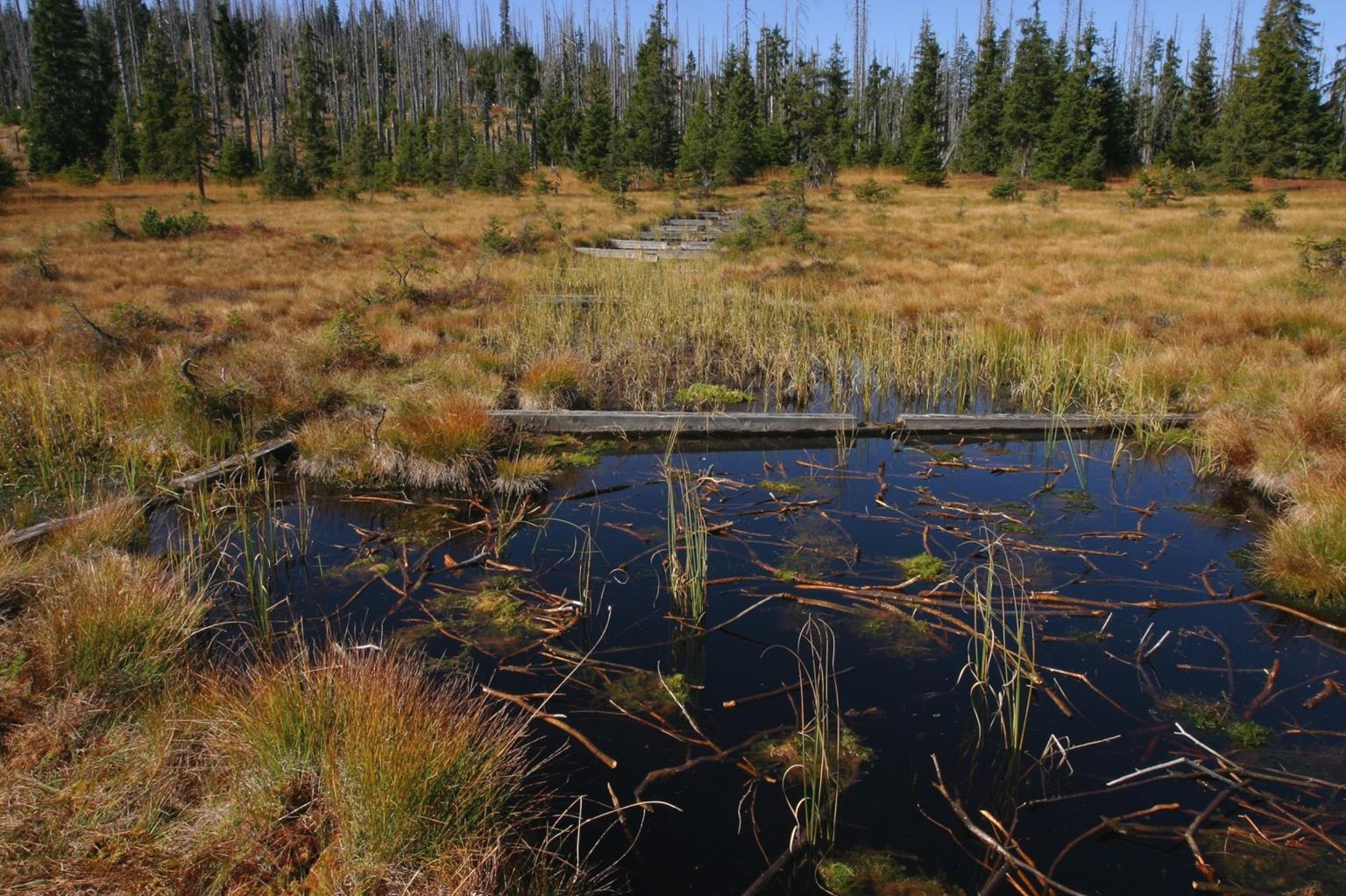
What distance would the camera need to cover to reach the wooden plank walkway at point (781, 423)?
325 inches

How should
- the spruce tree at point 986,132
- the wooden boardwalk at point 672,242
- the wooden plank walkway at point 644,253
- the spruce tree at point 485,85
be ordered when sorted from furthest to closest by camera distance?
the spruce tree at point 485,85 < the spruce tree at point 986,132 < the wooden boardwalk at point 672,242 < the wooden plank walkway at point 644,253

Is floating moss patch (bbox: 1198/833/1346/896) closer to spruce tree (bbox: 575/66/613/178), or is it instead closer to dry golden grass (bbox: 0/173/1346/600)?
dry golden grass (bbox: 0/173/1346/600)

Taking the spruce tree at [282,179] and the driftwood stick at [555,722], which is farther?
the spruce tree at [282,179]

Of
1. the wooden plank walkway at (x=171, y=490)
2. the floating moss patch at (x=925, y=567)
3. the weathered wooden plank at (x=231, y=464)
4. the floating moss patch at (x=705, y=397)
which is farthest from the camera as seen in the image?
the floating moss patch at (x=705, y=397)

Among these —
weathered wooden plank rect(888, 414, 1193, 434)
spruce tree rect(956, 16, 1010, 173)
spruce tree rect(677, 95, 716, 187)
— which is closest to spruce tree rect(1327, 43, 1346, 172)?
spruce tree rect(956, 16, 1010, 173)

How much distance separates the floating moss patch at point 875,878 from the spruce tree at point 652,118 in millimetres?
42019

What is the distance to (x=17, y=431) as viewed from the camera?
6688 millimetres

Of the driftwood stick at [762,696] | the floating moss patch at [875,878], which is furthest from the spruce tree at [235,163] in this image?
the floating moss patch at [875,878]

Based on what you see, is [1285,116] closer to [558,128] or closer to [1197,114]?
[1197,114]

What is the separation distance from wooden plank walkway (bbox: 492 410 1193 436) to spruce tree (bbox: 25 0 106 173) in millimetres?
46487

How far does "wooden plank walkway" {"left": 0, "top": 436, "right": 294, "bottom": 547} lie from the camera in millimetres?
4816

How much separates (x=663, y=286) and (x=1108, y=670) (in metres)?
11.1

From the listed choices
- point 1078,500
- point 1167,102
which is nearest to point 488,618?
point 1078,500

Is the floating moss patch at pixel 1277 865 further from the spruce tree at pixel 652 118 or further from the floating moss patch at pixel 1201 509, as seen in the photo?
the spruce tree at pixel 652 118
